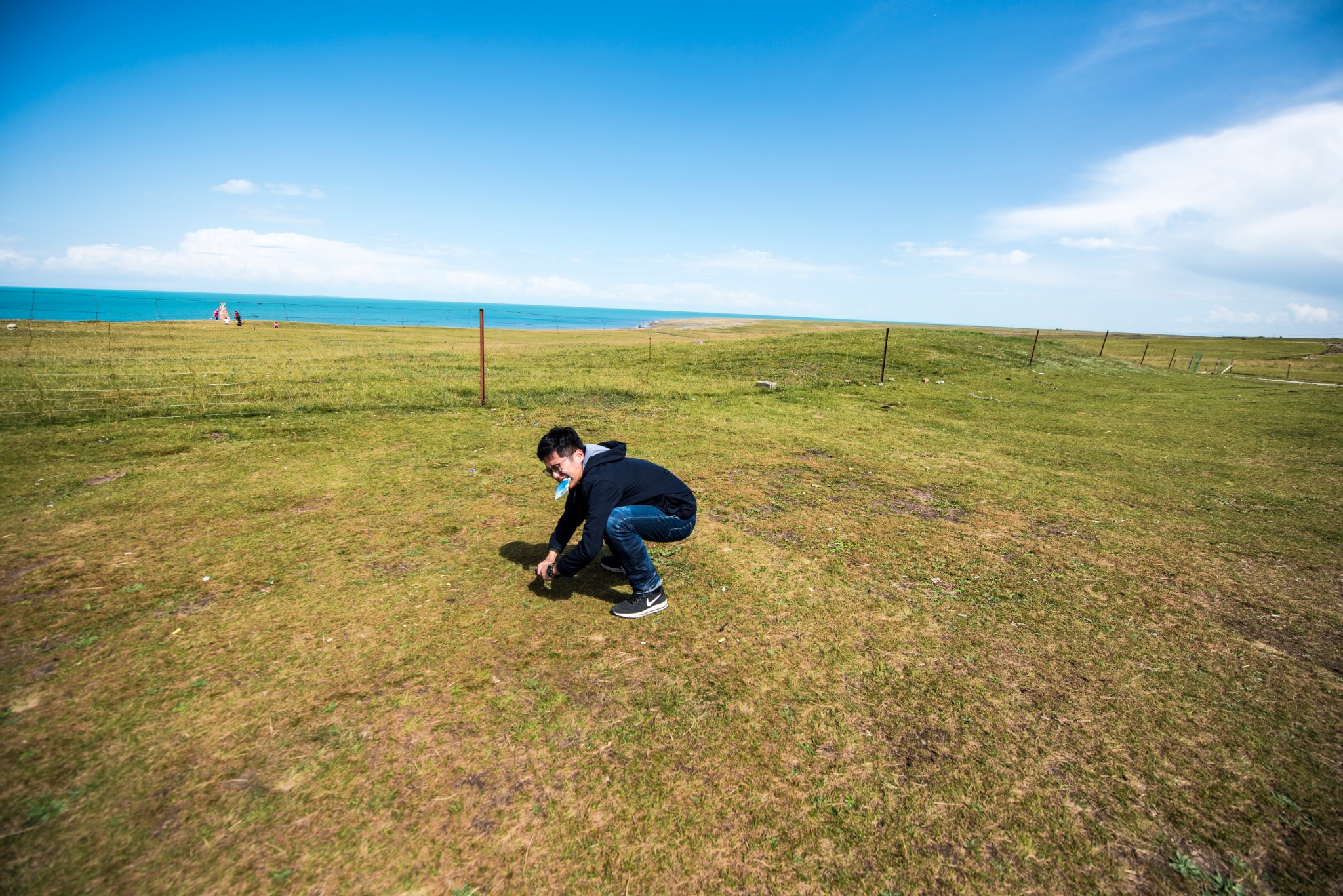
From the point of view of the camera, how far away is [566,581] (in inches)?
194

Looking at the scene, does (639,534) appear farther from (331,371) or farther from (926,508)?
(331,371)

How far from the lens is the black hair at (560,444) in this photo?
3.96 metres

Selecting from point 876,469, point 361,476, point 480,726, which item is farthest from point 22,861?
point 876,469

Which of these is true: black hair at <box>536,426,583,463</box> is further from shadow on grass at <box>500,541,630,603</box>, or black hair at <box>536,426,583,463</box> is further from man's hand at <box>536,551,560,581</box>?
shadow on grass at <box>500,541,630,603</box>

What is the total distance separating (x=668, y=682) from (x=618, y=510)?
1.39 m

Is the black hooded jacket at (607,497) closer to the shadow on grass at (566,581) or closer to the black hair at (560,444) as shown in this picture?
the black hair at (560,444)

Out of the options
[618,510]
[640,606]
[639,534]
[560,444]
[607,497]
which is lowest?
[640,606]

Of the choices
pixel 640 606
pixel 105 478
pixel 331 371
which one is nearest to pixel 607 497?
pixel 640 606

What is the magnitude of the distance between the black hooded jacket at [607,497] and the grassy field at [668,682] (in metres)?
0.63

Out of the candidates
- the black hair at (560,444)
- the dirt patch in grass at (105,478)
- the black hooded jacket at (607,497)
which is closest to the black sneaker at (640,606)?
the black hooded jacket at (607,497)

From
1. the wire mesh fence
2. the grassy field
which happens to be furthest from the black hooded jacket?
the wire mesh fence

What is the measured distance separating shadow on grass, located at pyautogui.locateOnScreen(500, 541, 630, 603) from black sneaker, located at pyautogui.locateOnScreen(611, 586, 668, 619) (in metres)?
0.29

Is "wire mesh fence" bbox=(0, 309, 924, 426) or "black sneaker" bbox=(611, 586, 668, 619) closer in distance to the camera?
"black sneaker" bbox=(611, 586, 668, 619)

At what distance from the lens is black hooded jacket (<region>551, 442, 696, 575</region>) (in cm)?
404
